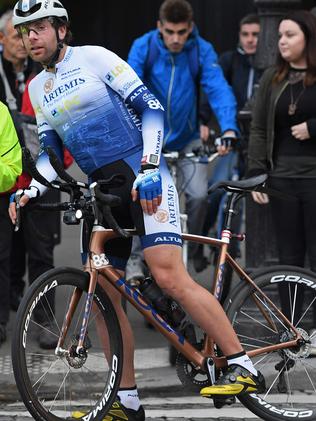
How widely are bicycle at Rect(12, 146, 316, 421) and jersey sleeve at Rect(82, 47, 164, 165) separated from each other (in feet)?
0.71

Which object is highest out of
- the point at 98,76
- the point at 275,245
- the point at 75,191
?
the point at 98,76

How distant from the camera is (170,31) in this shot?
27.0ft

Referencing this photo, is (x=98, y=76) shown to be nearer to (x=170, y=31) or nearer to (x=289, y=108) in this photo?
(x=289, y=108)

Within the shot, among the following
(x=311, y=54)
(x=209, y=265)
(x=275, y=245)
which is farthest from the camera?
(x=209, y=265)

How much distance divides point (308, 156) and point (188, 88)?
147 cm

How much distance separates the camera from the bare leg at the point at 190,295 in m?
5.71

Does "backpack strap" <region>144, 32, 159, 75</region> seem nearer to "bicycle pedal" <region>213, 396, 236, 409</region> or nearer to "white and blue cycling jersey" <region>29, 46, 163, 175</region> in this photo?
"white and blue cycling jersey" <region>29, 46, 163, 175</region>

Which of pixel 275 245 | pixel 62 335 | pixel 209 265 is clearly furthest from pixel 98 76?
pixel 209 265

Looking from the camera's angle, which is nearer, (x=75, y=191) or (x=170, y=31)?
(x=75, y=191)

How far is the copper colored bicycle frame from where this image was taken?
221 inches

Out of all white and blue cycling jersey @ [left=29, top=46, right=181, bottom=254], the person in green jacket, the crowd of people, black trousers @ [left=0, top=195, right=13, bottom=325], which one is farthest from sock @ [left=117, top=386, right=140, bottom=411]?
black trousers @ [left=0, top=195, right=13, bottom=325]

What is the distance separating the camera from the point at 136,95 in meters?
5.66

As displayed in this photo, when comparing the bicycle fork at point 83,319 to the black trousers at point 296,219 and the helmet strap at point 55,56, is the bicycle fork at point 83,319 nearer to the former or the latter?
the helmet strap at point 55,56

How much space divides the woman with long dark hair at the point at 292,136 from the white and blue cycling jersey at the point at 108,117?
1.53 meters
